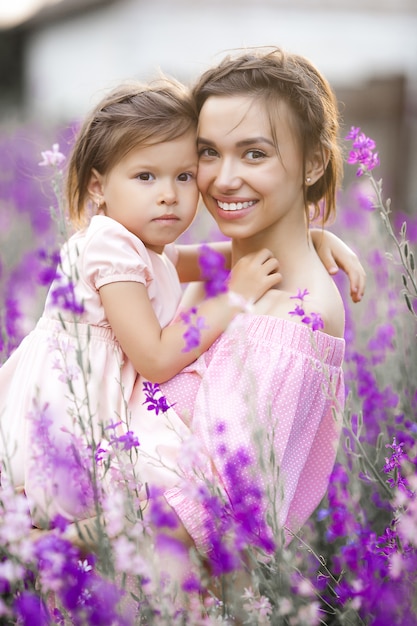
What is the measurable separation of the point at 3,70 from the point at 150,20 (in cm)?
893

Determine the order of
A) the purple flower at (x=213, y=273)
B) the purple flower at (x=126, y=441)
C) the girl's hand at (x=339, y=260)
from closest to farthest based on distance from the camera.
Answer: the purple flower at (x=213, y=273) → the purple flower at (x=126, y=441) → the girl's hand at (x=339, y=260)

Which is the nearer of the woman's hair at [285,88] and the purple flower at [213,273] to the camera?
the purple flower at [213,273]

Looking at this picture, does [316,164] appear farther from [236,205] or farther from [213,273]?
[213,273]

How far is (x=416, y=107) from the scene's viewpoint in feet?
27.9

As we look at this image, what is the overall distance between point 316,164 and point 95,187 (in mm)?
622

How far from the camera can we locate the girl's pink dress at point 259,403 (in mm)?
2088

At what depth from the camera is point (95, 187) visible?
245 cm

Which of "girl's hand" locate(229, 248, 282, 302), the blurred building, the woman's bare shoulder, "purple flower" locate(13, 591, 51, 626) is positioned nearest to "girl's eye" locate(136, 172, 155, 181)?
"girl's hand" locate(229, 248, 282, 302)

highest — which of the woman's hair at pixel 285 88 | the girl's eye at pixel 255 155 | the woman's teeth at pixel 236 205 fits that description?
the woman's hair at pixel 285 88

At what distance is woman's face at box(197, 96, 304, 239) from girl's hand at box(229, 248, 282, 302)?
0.08m

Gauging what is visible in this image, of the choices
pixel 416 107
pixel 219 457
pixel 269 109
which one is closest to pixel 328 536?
pixel 219 457

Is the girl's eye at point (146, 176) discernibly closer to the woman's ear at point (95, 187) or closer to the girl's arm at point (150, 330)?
the woman's ear at point (95, 187)

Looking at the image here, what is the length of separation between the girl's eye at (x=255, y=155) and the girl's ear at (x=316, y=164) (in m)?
0.16

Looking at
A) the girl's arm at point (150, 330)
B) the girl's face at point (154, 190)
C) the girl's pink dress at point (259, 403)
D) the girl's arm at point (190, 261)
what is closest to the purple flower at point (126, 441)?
the girl's pink dress at point (259, 403)
